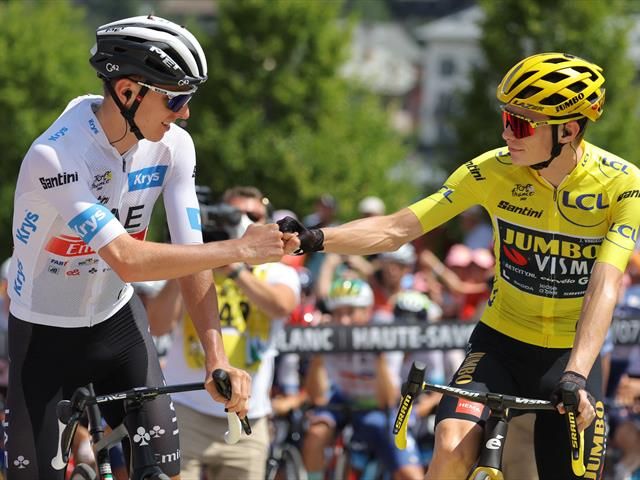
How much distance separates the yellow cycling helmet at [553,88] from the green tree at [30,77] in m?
24.9

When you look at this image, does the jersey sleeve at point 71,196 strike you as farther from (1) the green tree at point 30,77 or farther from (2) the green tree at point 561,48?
(1) the green tree at point 30,77

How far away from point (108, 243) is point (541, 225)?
2.00m

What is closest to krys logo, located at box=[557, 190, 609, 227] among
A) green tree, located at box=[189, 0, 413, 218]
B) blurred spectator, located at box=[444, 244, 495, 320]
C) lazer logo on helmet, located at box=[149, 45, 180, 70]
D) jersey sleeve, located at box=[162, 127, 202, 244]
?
jersey sleeve, located at box=[162, 127, 202, 244]

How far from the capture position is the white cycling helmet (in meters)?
4.69

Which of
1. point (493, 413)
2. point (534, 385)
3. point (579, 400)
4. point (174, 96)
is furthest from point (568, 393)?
point (174, 96)

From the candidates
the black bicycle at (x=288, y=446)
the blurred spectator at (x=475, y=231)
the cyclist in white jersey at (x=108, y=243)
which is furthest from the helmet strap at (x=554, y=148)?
the blurred spectator at (x=475, y=231)

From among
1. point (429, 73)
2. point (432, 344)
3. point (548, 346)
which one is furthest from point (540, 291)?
point (429, 73)

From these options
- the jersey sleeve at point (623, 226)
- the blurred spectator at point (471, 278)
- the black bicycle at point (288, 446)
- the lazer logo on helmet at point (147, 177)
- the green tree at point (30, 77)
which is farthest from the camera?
the green tree at point (30, 77)

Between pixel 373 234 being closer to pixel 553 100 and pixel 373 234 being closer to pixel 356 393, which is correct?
pixel 553 100

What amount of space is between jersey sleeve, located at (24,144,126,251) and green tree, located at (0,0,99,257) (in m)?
25.1

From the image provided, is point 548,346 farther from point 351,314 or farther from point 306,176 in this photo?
point 306,176

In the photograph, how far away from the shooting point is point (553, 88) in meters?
5.30

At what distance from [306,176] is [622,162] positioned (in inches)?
877

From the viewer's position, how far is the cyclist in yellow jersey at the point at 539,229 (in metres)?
5.29
